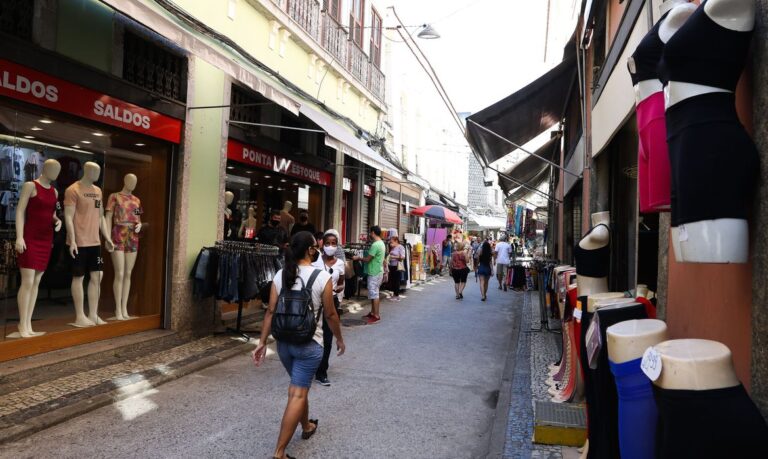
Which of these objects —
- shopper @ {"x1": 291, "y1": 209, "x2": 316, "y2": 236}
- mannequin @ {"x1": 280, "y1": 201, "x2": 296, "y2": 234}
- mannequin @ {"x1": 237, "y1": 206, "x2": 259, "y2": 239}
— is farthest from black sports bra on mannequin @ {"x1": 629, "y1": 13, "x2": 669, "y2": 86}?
mannequin @ {"x1": 280, "y1": 201, "x2": 296, "y2": 234}

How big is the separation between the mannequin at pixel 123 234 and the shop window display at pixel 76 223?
0.04 ft

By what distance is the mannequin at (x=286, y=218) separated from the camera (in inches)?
444

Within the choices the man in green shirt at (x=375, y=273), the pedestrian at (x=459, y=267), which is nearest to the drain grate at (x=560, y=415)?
the man in green shirt at (x=375, y=273)

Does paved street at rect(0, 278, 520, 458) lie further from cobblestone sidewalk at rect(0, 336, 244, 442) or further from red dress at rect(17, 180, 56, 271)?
red dress at rect(17, 180, 56, 271)

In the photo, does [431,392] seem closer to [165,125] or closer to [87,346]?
[87,346]

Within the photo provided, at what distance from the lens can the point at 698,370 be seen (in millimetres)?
1707

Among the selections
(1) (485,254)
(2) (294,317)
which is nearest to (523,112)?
(2) (294,317)

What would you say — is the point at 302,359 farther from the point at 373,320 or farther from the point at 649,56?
the point at 373,320

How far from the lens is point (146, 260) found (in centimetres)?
752

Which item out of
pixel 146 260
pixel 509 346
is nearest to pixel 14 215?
pixel 146 260

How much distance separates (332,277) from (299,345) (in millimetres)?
2178

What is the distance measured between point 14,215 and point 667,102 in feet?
20.3

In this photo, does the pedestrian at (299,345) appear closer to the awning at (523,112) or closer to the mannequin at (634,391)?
the mannequin at (634,391)

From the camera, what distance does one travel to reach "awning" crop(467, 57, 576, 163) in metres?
8.14
